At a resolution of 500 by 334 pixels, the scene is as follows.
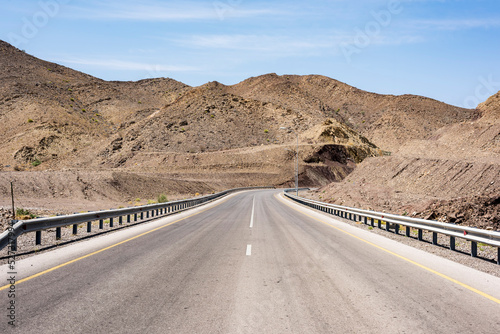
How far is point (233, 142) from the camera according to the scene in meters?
117

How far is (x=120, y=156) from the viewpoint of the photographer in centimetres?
10369

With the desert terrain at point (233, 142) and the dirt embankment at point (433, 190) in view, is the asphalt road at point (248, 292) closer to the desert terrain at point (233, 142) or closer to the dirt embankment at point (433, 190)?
the dirt embankment at point (433, 190)

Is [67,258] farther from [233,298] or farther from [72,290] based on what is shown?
[233,298]

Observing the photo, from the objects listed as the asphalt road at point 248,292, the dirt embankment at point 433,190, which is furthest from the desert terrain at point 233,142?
the asphalt road at point 248,292

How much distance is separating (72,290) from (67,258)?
10.5 ft

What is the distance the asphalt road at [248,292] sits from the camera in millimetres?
5125

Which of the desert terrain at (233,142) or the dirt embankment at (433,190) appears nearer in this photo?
the dirt embankment at (433,190)

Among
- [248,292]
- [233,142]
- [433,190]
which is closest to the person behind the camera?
[248,292]

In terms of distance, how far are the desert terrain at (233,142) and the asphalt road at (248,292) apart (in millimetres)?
13089

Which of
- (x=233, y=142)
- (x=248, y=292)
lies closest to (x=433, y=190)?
(x=248, y=292)

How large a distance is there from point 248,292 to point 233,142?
110688mm

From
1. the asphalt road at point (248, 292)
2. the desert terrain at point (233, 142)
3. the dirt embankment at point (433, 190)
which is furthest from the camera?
the desert terrain at point (233, 142)

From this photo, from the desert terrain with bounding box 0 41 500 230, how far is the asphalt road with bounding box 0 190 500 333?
13.1m

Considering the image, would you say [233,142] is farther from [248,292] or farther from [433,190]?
[248,292]
